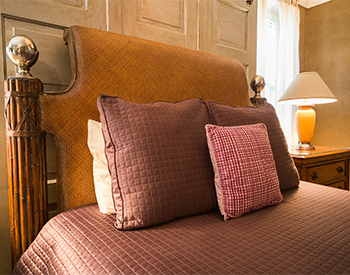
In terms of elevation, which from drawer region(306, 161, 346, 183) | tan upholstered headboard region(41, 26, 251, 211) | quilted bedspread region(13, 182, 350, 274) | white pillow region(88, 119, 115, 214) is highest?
tan upholstered headboard region(41, 26, 251, 211)

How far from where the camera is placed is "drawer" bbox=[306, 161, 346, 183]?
181cm

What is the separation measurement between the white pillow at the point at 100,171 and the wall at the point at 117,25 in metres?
0.40

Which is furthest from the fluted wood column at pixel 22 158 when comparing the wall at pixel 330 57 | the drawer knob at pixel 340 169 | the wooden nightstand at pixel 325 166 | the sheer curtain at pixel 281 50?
the wall at pixel 330 57

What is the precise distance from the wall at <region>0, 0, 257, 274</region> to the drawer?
39.7 inches

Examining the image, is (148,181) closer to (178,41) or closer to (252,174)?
(252,174)

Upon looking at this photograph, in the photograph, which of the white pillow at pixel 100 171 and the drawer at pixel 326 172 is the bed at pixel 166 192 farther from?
the drawer at pixel 326 172

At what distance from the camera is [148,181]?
2.58 feet

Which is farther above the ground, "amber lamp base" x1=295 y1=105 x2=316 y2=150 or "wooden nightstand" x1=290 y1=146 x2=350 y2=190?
"amber lamp base" x1=295 y1=105 x2=316 y2=150

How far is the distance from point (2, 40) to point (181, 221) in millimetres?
1112

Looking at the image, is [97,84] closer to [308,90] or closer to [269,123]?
[269,123]

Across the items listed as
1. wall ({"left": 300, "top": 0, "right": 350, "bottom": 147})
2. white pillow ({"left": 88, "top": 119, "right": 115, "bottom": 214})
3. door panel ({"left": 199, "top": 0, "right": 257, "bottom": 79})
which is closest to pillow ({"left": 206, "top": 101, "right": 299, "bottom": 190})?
white pillow ({"left": 88, "top": 119, "right": 115, "bottom": 214})

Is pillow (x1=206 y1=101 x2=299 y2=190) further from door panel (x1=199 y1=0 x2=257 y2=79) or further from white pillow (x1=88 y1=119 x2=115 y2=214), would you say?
door panel (x1=199 y1=0 x2=257 y2=79)

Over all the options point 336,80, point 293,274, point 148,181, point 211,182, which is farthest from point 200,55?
point 336,80

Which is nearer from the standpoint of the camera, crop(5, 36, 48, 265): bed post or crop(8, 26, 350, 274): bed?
crop(8, 26, 350, 274): bed
